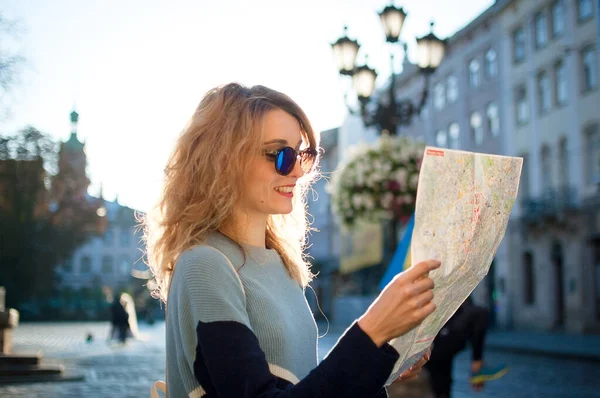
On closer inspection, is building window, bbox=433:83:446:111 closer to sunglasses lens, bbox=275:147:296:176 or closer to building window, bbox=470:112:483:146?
building window, bbox=470:112:483:146

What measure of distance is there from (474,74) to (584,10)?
10042mm

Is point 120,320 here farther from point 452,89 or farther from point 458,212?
point 458,212

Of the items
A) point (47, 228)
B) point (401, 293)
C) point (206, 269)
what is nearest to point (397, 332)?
point (401, 293)

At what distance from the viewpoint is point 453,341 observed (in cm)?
710

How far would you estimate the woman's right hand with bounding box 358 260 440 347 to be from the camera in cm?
180

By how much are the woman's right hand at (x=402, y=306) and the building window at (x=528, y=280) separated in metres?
36.0

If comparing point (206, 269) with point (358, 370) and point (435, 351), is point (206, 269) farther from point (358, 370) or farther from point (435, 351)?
A: point (435, 351)

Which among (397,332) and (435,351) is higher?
(397,332)

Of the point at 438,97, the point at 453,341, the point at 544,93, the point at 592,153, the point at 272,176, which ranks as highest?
the point at 438,97

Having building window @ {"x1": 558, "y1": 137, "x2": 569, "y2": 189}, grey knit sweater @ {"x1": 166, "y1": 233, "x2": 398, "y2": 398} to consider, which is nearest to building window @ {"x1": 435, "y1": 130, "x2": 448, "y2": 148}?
building window @ {"x1": 558, "y1": 137, "x2": 569, "y2": 189}

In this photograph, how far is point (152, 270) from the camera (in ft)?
8.66

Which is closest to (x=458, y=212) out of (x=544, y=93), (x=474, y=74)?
(x=544, y=93)

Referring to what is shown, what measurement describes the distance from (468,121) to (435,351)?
36.1 meters

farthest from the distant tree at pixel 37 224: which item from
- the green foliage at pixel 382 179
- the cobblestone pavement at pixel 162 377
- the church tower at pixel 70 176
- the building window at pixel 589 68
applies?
the green foliage at pixel 382 179
